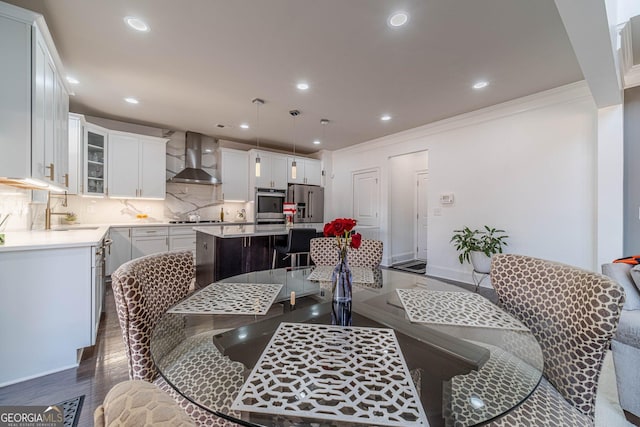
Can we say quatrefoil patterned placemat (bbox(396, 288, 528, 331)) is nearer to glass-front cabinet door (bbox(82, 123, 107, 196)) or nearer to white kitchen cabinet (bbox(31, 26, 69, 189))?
Result: white kitchen cabinet (bbox(31, 26, 69, 189))

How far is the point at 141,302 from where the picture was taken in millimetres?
1095

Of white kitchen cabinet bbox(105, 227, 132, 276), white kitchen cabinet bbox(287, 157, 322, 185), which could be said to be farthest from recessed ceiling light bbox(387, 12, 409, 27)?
white kitchen cabinet bbox(105, 227, 132, 276)

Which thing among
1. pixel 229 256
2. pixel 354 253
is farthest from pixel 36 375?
pixel 354 253

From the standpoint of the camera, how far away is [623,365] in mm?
1446

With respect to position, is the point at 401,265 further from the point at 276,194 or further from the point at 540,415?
the point at 540,415

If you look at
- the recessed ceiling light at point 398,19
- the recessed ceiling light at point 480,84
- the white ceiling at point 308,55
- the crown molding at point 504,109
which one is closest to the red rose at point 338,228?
the white ceiling at point 308,55

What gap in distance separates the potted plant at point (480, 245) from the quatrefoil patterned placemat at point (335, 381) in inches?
125

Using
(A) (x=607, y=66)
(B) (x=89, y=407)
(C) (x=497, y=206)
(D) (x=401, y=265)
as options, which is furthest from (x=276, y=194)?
(A) (x=607, y=66)

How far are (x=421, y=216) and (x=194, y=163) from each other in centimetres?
523

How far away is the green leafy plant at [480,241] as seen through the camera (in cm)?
355

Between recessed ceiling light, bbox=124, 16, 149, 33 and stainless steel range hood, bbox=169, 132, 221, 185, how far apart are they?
121 inches

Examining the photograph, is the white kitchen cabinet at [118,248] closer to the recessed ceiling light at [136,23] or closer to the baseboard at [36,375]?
the baseboard at [36,375]

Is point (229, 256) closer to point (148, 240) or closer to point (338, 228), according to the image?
point (148, 240)

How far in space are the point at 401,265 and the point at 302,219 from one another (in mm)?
2417
